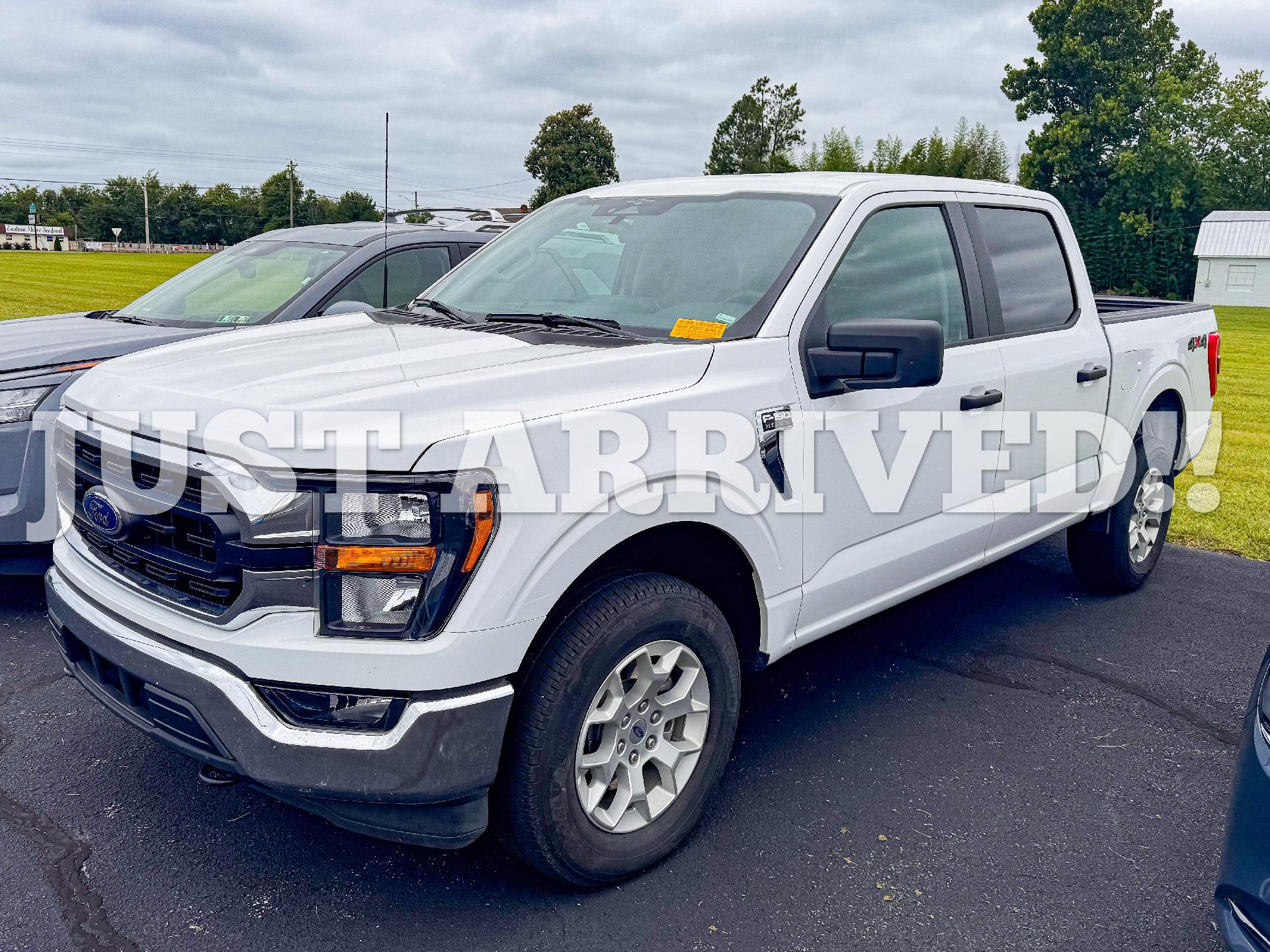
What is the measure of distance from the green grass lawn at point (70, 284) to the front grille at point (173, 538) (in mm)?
18474

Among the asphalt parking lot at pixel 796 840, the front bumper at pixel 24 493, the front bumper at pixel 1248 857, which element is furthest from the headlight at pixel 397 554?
the front bumper at pixel 24 493

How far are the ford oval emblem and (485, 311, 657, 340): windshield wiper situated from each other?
4.49 ft

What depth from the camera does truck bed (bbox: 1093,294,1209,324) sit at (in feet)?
17.1

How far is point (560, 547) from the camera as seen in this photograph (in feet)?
8.27

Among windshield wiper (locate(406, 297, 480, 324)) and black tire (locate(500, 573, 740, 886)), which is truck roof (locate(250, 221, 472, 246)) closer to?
windshield wiper (locate(406, 297, 480, 324))

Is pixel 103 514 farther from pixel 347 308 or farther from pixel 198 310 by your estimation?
pixel 198 310

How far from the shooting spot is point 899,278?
12.3 ft

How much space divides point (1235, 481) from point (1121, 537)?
4157mm

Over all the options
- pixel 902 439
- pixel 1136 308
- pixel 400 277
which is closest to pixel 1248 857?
pixel 902 439

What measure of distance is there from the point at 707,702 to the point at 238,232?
116 meters

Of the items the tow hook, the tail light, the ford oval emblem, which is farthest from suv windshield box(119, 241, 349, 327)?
the tail light

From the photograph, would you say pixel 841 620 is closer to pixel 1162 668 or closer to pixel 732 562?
pixel 732 562

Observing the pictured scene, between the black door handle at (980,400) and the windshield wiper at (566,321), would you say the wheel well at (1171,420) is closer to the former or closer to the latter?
the black door handle at (980,400)

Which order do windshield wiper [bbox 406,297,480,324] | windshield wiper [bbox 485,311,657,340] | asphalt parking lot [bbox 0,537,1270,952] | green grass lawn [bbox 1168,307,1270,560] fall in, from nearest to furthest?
asphalt parking lot [bbox 0,537,1270,952]
windshield wiper [bbox 485,311,657,340]
windshield wiper [bbox 406,297,480,324]
green grass lawn [bbox 1168,307,1270,560]
